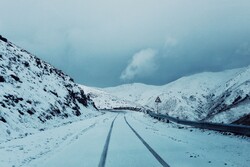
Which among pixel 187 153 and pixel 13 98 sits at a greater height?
pixel 13 98

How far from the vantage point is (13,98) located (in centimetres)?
3066

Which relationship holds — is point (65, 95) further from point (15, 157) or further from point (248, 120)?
point (15, 157)

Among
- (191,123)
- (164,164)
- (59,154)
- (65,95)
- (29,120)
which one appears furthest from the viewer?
(65,95)

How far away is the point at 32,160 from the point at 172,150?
4917 mm

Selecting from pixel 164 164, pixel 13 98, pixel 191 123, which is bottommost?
pixel 164 164

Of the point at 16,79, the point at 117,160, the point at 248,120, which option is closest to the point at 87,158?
the point at 117,160

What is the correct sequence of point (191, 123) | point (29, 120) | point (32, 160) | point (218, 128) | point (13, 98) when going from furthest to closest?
point (13, 98)
point (29, 120)
point (191, 123)
point (218, 128)
point (32, 160)

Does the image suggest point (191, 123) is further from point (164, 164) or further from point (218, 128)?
point (164, 164)

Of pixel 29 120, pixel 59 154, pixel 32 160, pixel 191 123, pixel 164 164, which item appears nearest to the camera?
pixel 164 164

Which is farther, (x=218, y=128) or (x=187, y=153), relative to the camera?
(x=218, y=128)

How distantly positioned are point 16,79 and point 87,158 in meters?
26.6

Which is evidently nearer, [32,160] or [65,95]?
[32,160]

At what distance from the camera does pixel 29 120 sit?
28.3 m

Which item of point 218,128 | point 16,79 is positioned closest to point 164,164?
point 218,128
